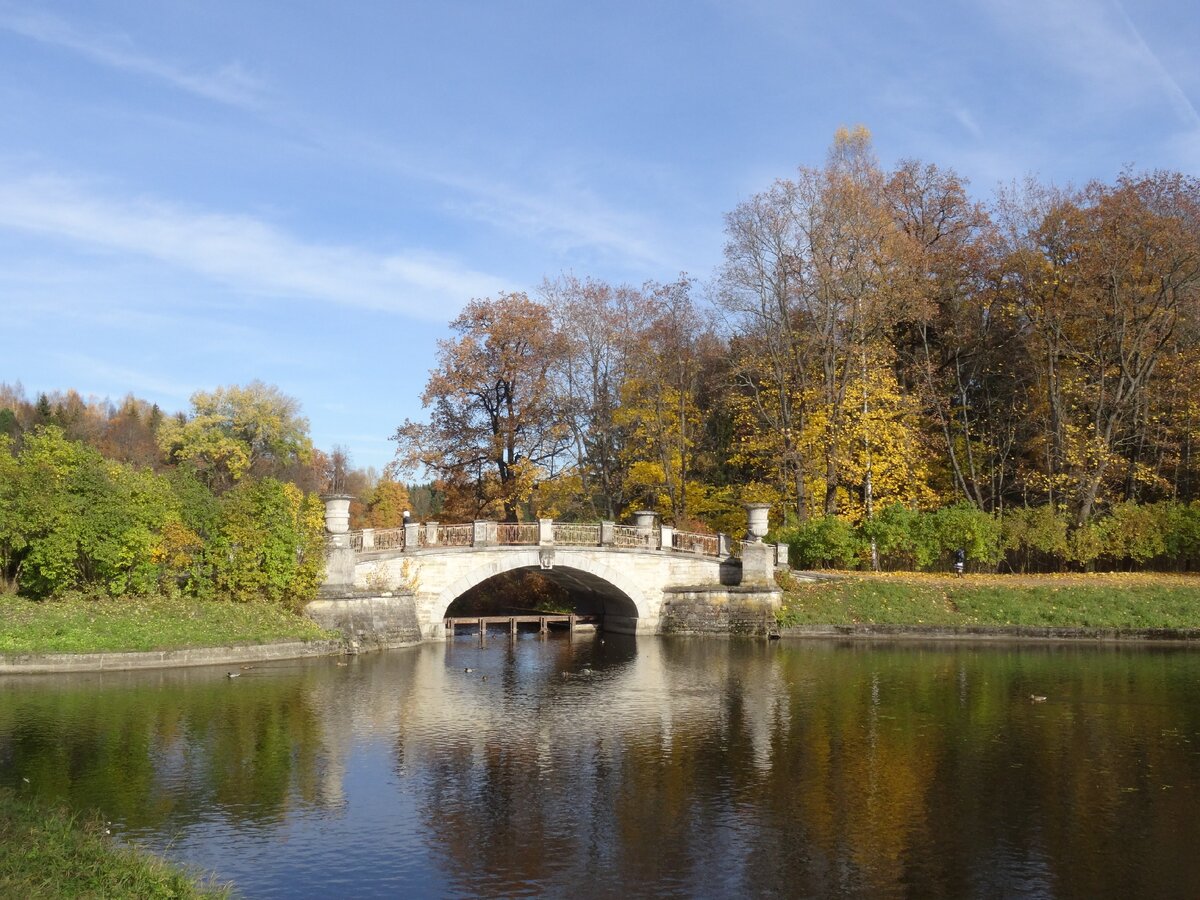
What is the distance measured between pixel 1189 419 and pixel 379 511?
4829 centimetres

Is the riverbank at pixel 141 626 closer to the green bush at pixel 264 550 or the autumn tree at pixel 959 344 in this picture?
the green bush at pixel 264 550

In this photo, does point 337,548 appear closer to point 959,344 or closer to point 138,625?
point 138,625

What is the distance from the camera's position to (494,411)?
140 feet

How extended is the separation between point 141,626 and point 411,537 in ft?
26.8

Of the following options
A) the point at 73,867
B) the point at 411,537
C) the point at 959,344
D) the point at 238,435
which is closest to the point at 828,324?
the point at 959,344

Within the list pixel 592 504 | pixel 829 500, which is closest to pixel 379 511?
pixel 592 504

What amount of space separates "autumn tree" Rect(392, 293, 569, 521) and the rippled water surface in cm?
1691

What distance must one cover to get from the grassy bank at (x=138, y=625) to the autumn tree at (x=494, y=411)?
14.2m

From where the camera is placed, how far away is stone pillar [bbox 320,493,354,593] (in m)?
29.3

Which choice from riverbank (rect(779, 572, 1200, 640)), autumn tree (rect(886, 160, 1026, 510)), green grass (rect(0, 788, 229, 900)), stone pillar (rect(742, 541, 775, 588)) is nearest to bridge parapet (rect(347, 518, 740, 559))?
stone pillar (rect(742, 541, 775, 588))

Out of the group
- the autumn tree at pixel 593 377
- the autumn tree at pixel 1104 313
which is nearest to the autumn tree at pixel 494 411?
the autumn tree at pixel 593 377

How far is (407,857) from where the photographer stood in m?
12.0

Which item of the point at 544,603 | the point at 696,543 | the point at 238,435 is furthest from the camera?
the point at 238,435

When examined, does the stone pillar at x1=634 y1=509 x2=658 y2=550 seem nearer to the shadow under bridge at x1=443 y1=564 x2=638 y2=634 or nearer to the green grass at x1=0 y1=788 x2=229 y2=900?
the shadow under bridge at x1=443 y1=564 x2=638 y2=634
